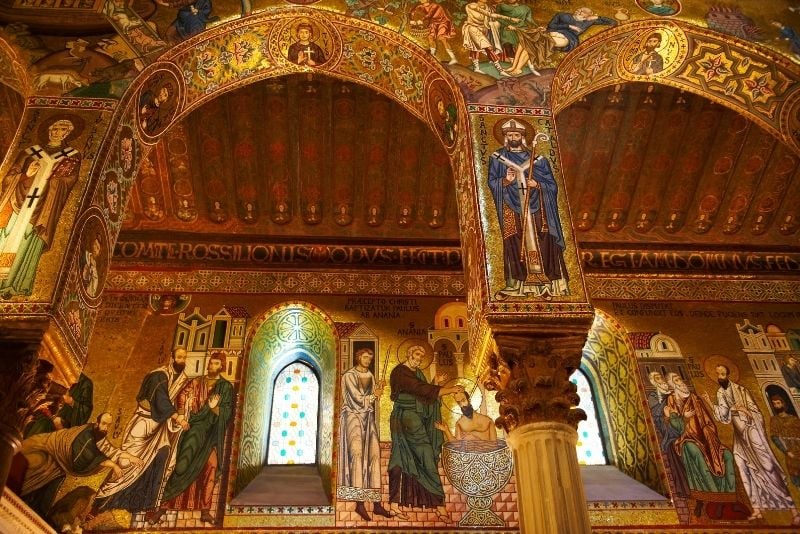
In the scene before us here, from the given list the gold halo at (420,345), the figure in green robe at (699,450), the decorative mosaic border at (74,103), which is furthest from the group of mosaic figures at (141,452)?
the figure in green robe at (699,450)

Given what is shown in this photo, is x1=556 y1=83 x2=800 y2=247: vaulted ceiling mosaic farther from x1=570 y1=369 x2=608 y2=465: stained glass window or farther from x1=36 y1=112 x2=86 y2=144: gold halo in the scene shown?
x1=36 y1=112 x2=86 y2=144: gold halo

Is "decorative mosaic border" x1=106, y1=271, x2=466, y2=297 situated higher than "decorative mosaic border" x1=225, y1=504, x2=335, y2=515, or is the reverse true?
"decorative mosaic border" x1=106, y1=271, x2=466, y2=297

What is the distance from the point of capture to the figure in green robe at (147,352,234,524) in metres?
7.47

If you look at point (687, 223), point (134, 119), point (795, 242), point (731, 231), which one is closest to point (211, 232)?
point (134, 119)

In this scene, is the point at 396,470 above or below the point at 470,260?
below

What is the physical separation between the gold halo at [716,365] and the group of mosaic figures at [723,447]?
0.16 ft

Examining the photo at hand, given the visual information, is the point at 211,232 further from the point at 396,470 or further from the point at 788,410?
the point at 788,410

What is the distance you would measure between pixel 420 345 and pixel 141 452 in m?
3.38

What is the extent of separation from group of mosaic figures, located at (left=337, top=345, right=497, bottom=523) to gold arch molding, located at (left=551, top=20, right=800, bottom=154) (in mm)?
3538

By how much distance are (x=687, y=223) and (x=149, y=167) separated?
735cm

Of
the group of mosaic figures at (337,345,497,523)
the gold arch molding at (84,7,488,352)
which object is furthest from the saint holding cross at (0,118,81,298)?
the group of mosaic figures at (337,345,497,523)

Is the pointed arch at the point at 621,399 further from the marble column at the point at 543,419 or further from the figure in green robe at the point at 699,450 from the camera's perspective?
the marble column at the point at 543,419

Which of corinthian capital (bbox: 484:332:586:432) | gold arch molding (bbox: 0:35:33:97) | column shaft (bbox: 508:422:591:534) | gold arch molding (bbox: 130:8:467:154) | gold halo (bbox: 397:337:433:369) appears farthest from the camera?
gold halo (bbox: 397:337:433:369)

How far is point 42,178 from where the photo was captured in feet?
19.2
